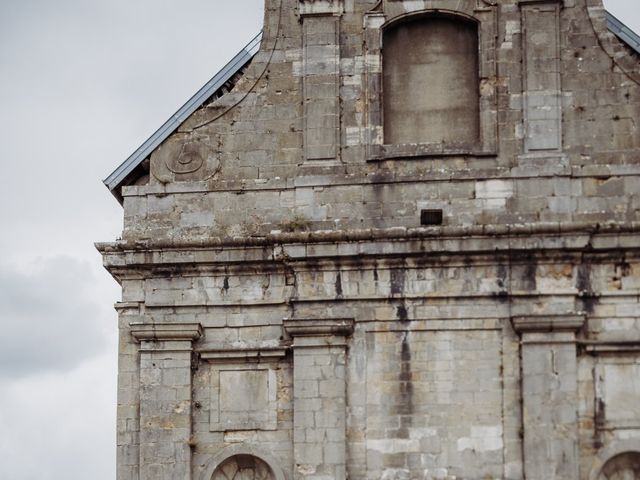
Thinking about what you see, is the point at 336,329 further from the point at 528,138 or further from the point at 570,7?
the point at 570,7

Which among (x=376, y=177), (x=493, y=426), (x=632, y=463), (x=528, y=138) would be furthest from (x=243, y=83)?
(x=632, y=463)

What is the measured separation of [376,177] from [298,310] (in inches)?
84.3

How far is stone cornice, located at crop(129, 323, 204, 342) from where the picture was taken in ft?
79.5

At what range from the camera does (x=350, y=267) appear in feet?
79.3

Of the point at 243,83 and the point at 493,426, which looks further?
the point at 243,83

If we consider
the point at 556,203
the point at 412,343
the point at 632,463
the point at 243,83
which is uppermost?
the point at 243,83

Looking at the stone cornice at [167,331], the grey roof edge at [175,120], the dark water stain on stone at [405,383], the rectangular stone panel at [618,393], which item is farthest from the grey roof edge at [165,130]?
the rectangular stone panel at [618,393]

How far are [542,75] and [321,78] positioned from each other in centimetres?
309

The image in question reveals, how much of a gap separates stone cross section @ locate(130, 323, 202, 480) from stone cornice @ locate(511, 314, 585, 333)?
4432mm

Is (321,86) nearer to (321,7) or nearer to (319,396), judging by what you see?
(321,7)

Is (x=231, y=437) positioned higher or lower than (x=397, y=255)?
lower

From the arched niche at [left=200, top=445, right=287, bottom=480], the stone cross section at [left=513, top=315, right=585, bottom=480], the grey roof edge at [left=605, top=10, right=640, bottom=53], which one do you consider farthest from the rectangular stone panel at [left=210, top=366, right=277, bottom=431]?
the grey roof edge at [left=605, top=10, right=640, bottom=53]

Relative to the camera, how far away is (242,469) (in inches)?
950

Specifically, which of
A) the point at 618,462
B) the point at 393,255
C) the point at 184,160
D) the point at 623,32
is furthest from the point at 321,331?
the point at 623,32
